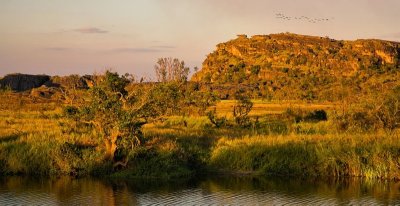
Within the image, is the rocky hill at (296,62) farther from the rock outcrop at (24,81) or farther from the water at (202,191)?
the water at (202,191)

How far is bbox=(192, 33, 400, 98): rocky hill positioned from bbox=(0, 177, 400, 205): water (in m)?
85.0

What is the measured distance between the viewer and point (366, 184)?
78.4ft

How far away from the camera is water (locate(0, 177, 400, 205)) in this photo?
20.4 metres

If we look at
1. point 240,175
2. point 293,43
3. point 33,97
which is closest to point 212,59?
point 293,43

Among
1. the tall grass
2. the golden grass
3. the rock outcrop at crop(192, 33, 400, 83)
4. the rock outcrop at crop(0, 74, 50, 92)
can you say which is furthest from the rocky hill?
the tall grass

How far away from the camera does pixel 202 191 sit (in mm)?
22531

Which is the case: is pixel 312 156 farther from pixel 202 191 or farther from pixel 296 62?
pixel 296 62

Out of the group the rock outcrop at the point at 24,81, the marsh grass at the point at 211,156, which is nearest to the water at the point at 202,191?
the marsh grass at the point at 211,156

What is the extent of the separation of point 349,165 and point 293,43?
138381 mm

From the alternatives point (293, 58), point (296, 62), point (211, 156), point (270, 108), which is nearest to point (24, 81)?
point (270, 108)

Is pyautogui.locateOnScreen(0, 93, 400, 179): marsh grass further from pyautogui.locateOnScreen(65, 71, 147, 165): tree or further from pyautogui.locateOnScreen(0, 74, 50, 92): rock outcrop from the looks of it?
pyautogui.locateOnScreen(0, 74, 50, 92): rock outcrop

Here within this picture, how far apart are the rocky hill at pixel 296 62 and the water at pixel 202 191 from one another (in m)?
85.0

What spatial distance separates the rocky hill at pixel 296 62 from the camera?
12669 centimetres

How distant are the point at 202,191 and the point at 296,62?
12481 cm
